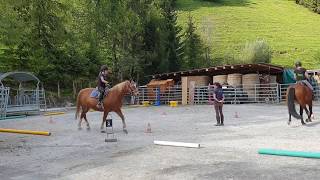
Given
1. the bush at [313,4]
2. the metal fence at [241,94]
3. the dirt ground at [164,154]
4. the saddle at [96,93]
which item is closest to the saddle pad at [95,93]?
the saddle at [96,93]

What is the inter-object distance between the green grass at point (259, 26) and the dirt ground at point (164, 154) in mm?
44913

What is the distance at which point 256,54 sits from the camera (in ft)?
185

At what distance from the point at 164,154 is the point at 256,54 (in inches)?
1846

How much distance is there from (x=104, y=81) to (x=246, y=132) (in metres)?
5.11

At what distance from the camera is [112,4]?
45.9 m

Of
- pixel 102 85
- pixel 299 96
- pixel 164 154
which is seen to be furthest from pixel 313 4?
pixel 164 154

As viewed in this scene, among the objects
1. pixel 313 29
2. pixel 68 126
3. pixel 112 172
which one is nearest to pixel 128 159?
pixel 112 172

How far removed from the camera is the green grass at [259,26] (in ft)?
214

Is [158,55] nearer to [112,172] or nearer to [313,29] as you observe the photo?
[112,172]

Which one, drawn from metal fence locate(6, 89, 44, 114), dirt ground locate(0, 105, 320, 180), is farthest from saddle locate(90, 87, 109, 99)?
metal fence locate(6, 89, 44, 114)

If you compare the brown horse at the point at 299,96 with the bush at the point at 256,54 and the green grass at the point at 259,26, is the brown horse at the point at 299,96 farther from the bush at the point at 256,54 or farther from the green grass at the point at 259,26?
the green grass at the point at 259,26

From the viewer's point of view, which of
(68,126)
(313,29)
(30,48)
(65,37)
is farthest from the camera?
(313,29)

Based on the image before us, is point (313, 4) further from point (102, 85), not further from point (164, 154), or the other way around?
point (164, 154)

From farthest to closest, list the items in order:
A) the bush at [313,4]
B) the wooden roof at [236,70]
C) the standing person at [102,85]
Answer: the bush at [313,4] → the wooden roof at [236,70] → the standing person at [102,85]
